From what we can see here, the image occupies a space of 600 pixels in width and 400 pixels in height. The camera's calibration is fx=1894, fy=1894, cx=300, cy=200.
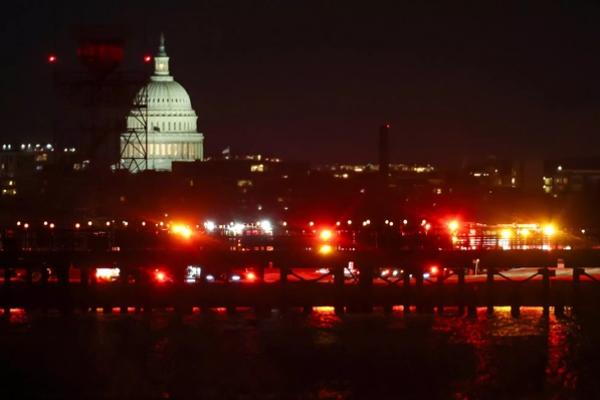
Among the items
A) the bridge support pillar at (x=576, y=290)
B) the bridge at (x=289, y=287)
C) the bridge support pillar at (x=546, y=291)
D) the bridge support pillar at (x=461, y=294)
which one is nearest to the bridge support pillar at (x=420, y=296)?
the bridge at (x=289, y=287)

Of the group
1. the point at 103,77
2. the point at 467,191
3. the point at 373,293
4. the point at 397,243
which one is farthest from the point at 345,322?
the point at 467,191

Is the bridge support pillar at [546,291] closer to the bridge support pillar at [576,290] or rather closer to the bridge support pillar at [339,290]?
the bridge support pillar at [576,290]

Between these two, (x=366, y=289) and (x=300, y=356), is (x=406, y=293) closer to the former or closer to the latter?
(x=366, y=289)

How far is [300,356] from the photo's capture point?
66125 millimetres

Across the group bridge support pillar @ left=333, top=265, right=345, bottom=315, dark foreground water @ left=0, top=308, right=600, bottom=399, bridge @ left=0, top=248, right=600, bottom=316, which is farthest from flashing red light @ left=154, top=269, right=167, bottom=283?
bridge support pillar @ left=333, top=265, right=345, bottom=315

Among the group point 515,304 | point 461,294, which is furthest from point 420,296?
point 515,304

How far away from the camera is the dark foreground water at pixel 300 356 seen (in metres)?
59.3

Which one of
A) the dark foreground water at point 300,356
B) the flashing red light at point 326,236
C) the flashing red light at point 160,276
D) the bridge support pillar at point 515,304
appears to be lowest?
the dark foreground water at point 300,356

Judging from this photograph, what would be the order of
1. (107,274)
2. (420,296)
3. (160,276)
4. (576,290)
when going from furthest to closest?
(107,274) < (160,276) < (420,296) < (576,290)

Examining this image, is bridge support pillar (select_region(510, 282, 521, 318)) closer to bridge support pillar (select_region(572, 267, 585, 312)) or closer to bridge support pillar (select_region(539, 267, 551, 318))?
bridge support pillar (select_region(539, 267, 551, 318))

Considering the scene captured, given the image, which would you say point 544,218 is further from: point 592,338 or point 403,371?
point 403,371

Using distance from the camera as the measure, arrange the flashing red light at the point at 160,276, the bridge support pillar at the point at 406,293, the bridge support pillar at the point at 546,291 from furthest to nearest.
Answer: the flashing red light at the point at 160,276, the bridge support pillar at the point at 406,293, the bridge support pillar at the point at 546,291

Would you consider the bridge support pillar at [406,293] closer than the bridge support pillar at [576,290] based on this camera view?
No

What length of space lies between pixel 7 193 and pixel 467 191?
44725 millimetres
